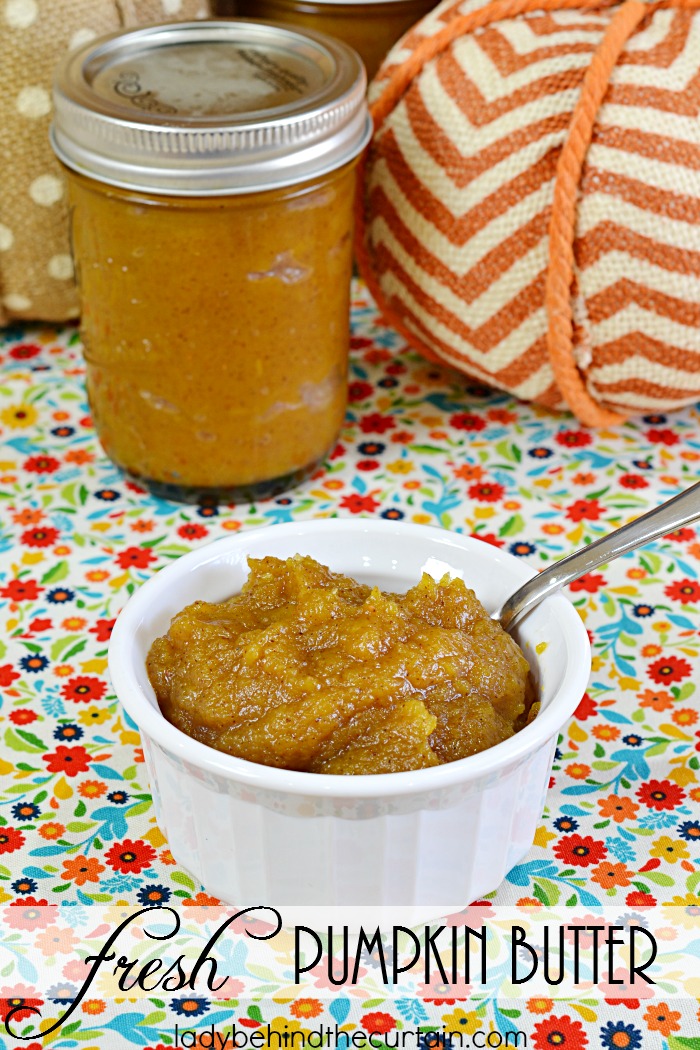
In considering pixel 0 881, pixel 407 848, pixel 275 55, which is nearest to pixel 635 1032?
pixel 407 848

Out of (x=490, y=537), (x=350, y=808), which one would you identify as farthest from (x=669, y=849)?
(x=490, y=537)

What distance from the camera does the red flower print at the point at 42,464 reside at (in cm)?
123

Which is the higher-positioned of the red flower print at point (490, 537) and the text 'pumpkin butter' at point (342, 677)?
the text 'pumpkin butter' at point (342, 677)

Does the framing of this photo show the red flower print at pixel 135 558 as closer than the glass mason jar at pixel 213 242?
No

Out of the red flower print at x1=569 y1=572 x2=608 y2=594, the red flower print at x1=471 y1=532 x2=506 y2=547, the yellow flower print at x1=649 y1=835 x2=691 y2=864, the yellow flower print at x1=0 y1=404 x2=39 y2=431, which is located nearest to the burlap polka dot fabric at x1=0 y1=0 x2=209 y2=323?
the yellow flower print at x1=0 y1=404 x2=39 y2=431

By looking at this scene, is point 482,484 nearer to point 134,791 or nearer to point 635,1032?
point 134,791

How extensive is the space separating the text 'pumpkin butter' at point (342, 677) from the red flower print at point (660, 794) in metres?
0.14

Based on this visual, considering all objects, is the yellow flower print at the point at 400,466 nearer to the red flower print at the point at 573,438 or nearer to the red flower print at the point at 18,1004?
the red flower print at the point at 573,438

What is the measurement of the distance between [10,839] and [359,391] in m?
0.69

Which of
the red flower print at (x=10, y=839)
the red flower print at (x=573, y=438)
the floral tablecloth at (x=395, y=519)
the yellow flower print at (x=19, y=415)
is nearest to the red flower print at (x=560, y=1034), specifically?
the floral tablecloth at (x=395, y=519)

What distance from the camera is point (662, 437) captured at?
1285mm

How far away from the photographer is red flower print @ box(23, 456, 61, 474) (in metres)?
1.23

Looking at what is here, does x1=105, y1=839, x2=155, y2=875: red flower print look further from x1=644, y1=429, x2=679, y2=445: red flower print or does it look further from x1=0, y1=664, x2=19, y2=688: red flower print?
x1=644, y1=429, x2=679, y2=445: red flower print

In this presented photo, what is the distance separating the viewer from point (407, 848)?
0.70m
